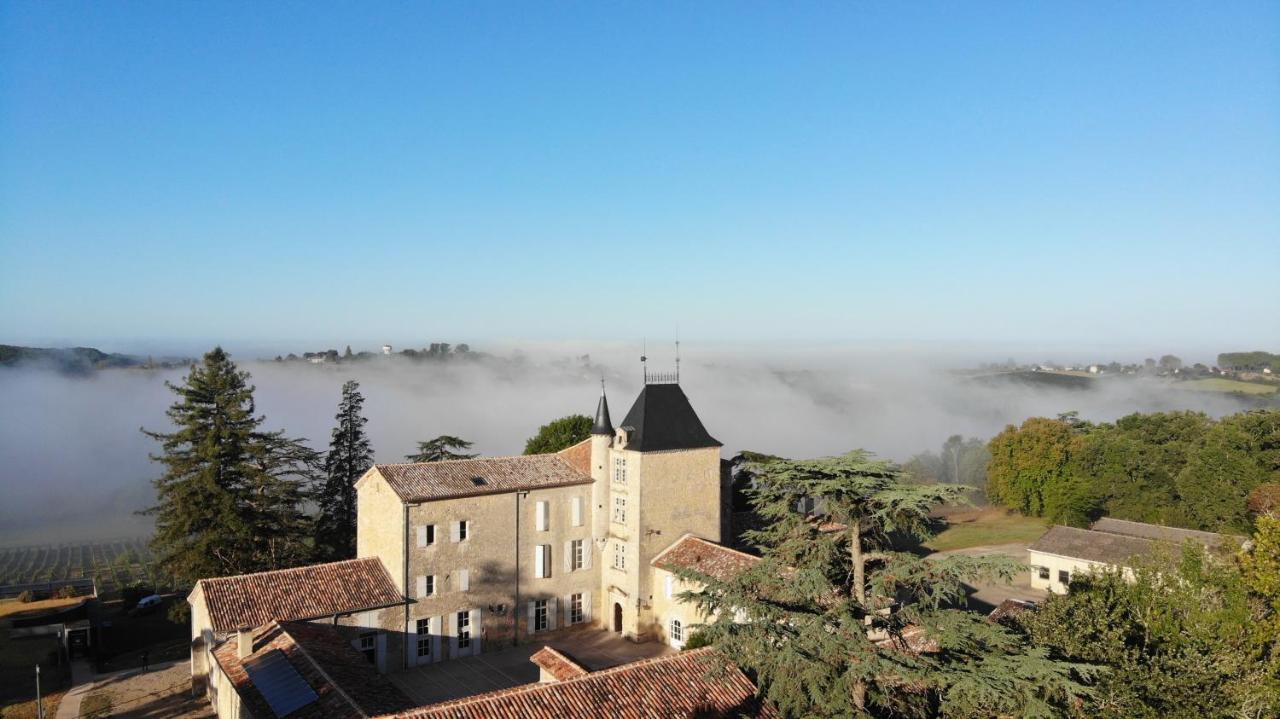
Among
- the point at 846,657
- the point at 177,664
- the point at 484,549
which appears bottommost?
the point at 177,664

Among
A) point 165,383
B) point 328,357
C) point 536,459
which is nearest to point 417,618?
point 536,459

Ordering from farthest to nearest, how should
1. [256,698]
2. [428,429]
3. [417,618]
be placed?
[428,429] → [417,618] → [256,698]

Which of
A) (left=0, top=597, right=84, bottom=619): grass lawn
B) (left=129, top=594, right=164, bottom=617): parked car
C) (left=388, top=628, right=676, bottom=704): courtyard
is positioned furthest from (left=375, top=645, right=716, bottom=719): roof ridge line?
(left=0, top=597, right=84, bottom=619): grass lawn

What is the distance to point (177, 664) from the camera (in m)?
30.7

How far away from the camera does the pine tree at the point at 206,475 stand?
34000mm

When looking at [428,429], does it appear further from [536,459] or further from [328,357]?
[536,459]

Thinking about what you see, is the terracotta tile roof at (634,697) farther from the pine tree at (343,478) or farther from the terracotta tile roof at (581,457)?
the pine tree at (343,478)

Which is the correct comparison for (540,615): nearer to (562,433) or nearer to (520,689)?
(520,689)

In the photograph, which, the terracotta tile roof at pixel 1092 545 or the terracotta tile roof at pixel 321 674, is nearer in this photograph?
the terracotta tile roof at pixel 321 674

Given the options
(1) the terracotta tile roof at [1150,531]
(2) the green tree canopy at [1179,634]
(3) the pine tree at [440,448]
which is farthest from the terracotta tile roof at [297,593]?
(1) the terracotta tile roof at [1150,531]

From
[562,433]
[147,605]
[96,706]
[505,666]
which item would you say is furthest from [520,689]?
[562,433]

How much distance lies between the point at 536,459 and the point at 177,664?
16.2 metres

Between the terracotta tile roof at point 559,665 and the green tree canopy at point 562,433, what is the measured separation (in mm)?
25042

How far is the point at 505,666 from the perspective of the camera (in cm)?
3025
